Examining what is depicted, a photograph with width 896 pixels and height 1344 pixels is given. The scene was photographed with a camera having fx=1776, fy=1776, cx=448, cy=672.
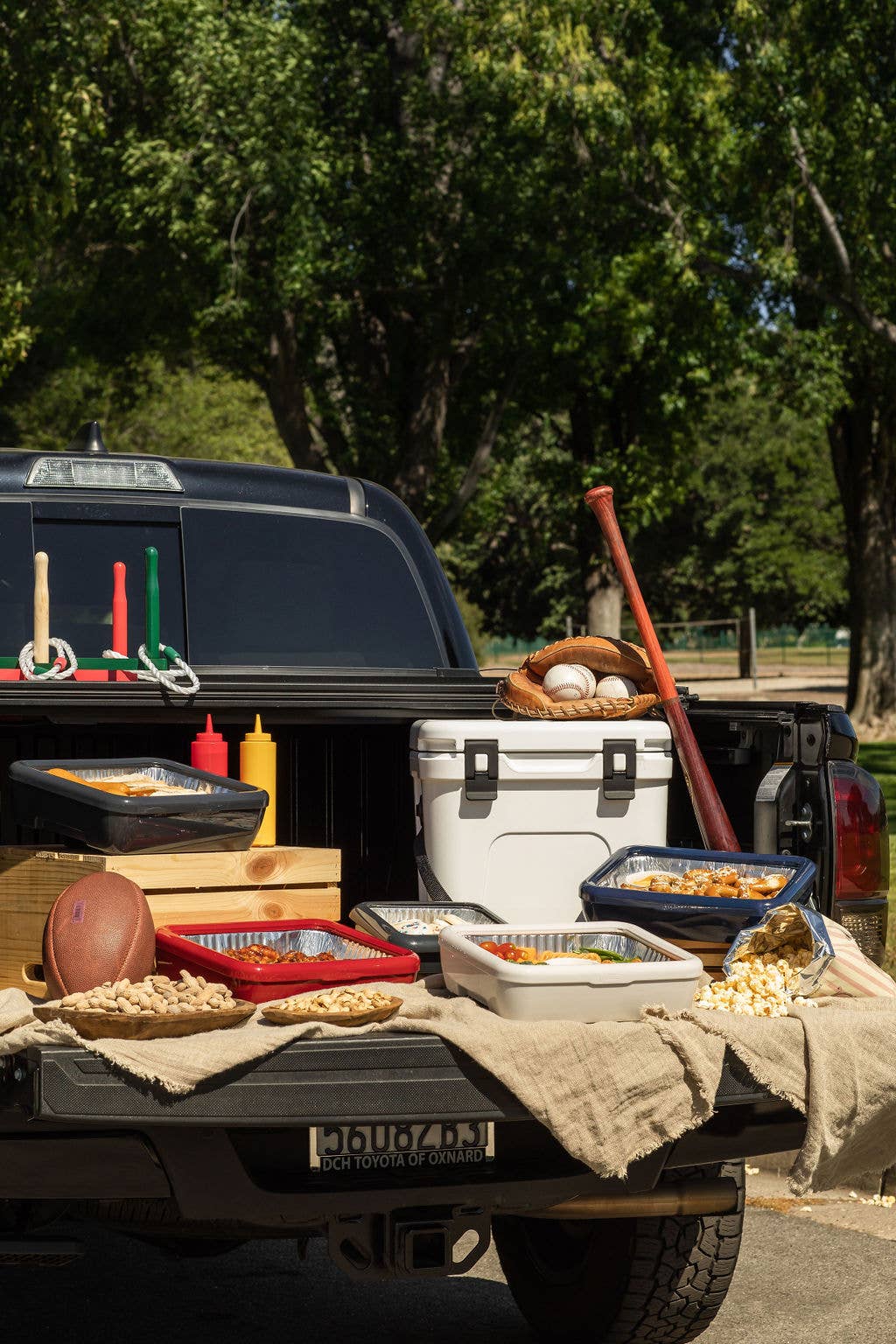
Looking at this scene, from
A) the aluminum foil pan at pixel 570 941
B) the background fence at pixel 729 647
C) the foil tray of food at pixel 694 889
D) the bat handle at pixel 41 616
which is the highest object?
the bat handle at pixel 41 616

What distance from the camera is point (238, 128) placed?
20.9 metres

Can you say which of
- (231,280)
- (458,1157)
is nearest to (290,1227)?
(458,1157)

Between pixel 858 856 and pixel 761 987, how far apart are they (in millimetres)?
740

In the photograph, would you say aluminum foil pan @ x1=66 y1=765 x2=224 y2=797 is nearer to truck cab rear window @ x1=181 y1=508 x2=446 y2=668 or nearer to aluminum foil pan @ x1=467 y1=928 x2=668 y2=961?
aluminum foil pan @ x1=467 y1=928 x2=668 y2=961

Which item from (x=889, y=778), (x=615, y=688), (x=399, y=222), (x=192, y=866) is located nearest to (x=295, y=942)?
(x=192, y=866)

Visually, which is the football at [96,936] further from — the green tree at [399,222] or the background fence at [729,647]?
the background fence at [729,647]

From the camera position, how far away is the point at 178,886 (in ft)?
11.8

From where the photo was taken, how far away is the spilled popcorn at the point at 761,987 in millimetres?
3312

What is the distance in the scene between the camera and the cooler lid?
161 inches

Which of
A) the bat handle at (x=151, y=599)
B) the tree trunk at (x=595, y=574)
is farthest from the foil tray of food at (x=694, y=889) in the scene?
the tree trunk at (x=595, y=574)

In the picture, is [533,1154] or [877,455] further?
[877,455]

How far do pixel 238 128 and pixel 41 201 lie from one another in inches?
225

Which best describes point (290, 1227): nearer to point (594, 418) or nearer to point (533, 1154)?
point (533, 1154)

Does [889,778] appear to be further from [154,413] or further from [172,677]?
[154,413]
